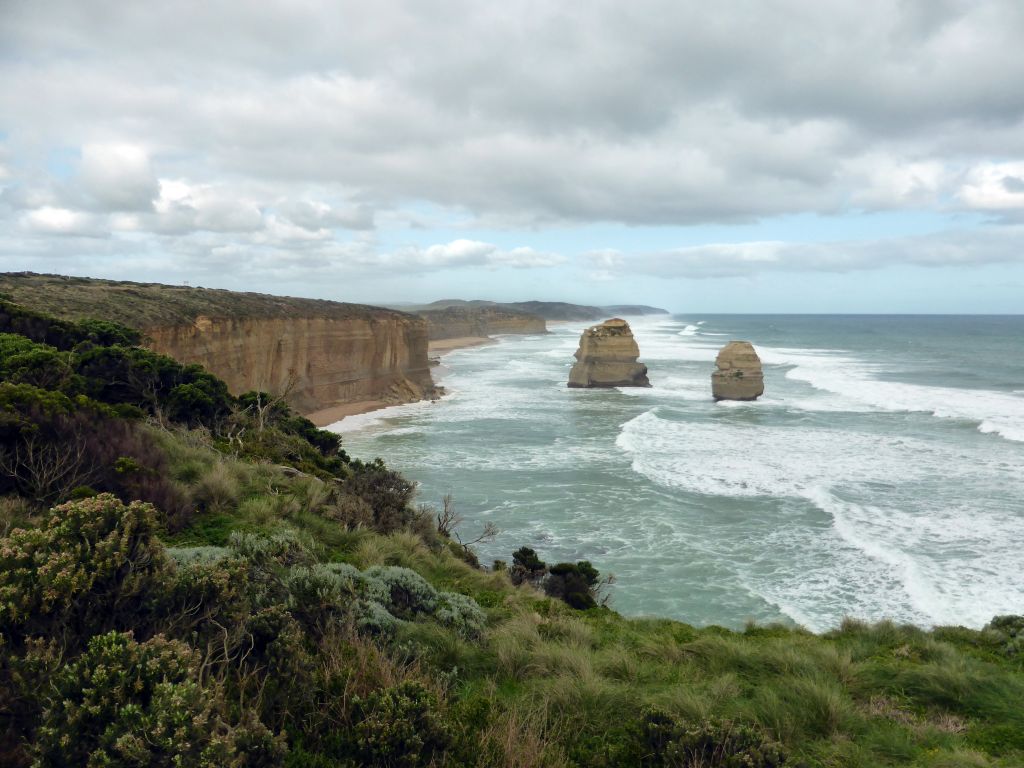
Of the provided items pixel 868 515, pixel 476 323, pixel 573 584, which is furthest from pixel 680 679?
pixel 476 323

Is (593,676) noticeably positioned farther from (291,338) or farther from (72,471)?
(291,338)

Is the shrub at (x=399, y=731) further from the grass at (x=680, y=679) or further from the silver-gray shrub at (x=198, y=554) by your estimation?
the silver-gray shrub at (x=198, y=554)

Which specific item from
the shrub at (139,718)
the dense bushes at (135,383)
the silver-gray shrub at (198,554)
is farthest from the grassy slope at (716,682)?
the dense bushes at (135,383)

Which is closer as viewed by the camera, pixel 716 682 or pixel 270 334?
pixel 716 682

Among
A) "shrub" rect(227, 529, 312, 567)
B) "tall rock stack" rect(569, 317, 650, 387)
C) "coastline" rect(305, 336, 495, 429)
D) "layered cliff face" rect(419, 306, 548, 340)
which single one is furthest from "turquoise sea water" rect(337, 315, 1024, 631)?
"layered cliff face" rect(419, 306, 548, 340)

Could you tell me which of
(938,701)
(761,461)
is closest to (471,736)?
(938,701)

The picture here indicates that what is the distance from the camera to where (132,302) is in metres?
27.0

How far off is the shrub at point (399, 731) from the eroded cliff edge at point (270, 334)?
56.5ft

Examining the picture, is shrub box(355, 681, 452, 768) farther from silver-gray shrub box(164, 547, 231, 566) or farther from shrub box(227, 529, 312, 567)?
shrub box(227, 529, 312, 567)

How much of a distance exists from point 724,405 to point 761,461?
14.6m

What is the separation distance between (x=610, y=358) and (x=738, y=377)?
10.3m

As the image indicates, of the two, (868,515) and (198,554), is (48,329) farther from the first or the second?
(868,515)

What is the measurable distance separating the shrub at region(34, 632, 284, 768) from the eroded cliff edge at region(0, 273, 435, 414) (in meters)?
17.2

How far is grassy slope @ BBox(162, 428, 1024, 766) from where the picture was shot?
181 inches
